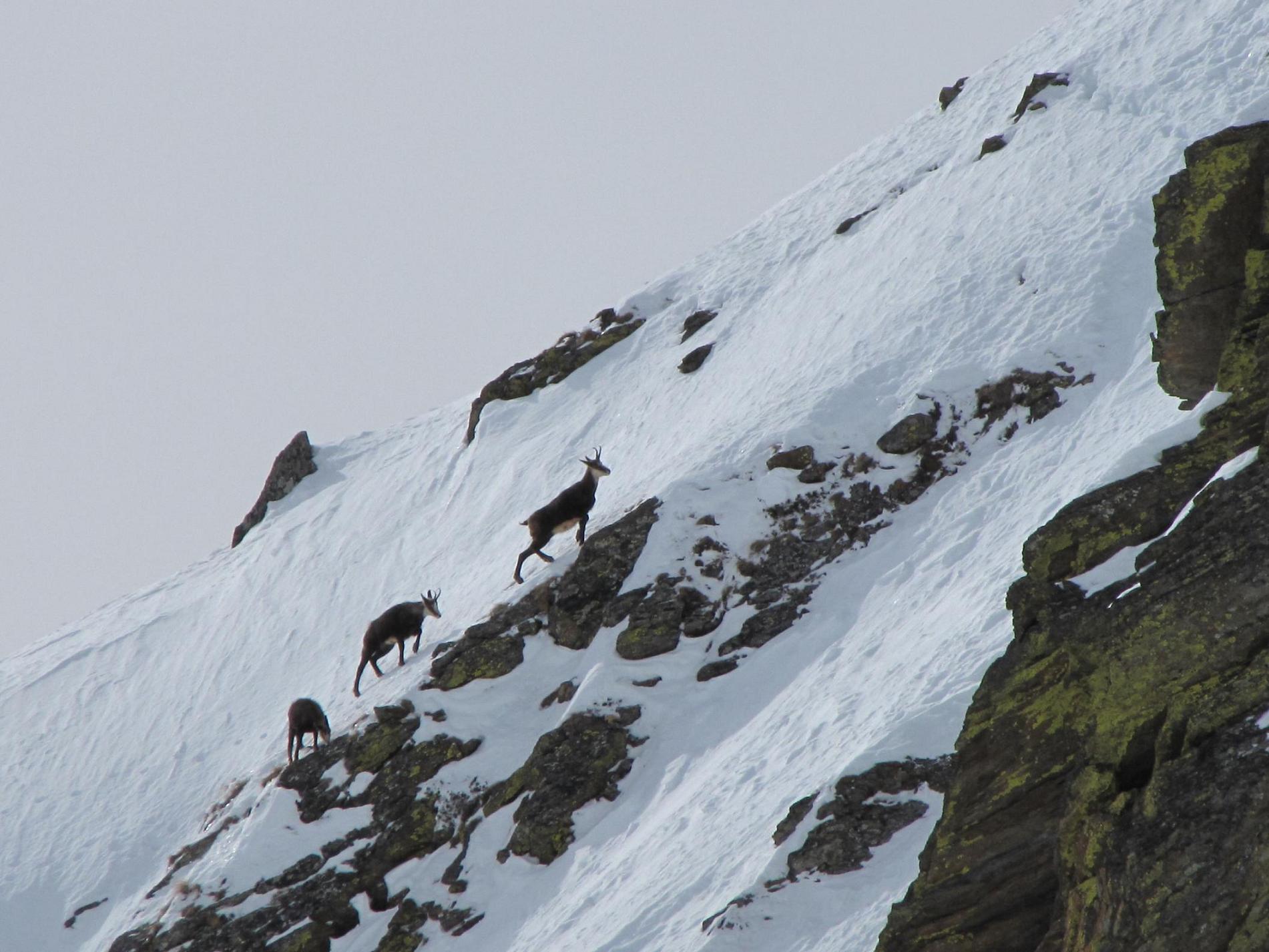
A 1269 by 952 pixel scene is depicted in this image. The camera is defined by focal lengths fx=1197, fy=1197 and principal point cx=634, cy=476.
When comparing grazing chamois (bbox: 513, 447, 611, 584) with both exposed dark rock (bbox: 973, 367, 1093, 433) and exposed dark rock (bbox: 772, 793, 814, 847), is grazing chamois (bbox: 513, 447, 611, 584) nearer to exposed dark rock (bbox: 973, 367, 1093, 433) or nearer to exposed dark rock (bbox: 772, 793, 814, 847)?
exposed dark rock (bbox: 973, 367, 1093, 433)

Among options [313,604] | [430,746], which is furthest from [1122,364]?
[313,604]

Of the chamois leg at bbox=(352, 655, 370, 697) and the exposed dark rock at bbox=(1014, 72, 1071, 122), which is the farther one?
the exposed dark rock at bbox=(1014, 72, 1071, 122)

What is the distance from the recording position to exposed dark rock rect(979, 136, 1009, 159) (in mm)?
31312

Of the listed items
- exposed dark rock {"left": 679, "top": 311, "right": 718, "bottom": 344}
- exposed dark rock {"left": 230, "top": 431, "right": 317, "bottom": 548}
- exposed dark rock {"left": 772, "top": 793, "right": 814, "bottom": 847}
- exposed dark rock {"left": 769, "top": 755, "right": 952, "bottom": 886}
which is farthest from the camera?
exposed dark rock {"left": 230, "top": 431, "right": 317, "bottom": 548}

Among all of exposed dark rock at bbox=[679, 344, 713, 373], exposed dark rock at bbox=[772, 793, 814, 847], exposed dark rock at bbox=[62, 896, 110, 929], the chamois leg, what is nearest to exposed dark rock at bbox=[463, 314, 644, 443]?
exposed dark rock at bbox=[679, 344, 713, 373]

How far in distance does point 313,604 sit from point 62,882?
874 cm

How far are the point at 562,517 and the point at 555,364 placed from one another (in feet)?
44.0

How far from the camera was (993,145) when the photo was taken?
103ft

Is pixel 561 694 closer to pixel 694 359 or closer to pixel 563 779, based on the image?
pixel 563 779

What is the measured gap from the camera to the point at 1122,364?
842 inches

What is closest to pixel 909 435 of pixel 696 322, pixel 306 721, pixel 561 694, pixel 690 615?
pixel 690 615

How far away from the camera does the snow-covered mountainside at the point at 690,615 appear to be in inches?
621

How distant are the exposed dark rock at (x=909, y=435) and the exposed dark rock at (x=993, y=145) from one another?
40.8 feet

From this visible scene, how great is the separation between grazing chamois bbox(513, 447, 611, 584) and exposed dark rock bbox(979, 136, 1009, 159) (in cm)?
1537
